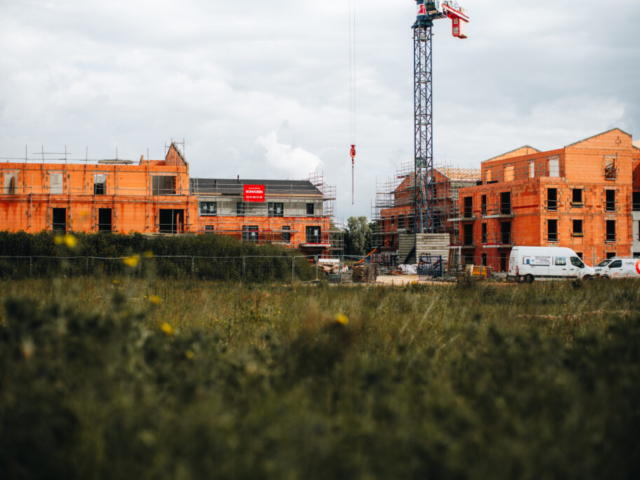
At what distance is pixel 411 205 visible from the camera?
213 ft

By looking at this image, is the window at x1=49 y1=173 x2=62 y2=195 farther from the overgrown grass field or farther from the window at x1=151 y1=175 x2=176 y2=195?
the overgrown grass field

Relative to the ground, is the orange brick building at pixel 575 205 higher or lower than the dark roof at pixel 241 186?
lower

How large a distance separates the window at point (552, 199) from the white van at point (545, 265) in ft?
40.1

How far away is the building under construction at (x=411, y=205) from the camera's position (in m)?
59.9

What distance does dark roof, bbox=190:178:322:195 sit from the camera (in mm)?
62778

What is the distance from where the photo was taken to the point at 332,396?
360 centimetres

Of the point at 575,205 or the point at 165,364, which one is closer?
the point at 165,364

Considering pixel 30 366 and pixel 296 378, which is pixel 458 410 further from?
pixel 30 366

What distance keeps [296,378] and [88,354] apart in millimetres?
1543

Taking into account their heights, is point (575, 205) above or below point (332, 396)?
above

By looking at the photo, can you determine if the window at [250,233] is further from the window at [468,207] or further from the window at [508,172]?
the window at [508,172]

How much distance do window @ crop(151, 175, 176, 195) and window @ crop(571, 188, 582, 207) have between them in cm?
3250

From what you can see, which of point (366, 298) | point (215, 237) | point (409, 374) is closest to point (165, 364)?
point (409, 374)


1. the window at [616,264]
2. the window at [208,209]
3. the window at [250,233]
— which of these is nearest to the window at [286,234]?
the window at [250,233]
